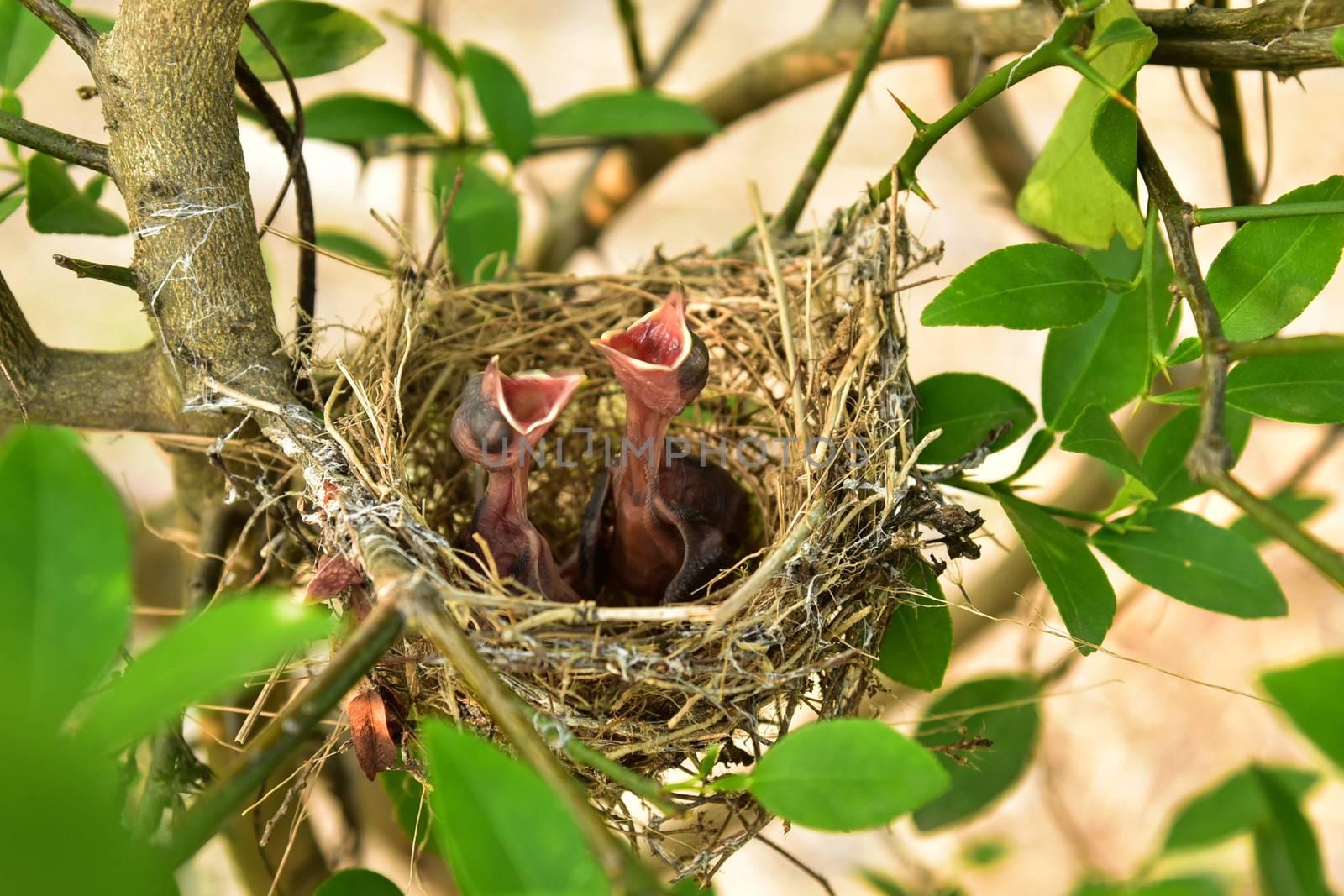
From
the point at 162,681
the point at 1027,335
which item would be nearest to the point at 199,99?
the point at 162,681

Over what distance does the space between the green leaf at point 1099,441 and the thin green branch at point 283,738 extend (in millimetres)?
393

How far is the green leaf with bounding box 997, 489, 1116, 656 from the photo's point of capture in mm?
713

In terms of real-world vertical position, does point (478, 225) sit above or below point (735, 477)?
above

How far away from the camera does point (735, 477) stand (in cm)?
116

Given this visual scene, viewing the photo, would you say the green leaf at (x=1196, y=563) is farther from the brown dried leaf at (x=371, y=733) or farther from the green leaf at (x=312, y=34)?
the green leaf at (x=312, y=34)

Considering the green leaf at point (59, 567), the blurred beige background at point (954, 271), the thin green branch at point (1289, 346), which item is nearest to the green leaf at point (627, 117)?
the thin green branch at point (1289, 346)

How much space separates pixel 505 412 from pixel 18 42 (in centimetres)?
45

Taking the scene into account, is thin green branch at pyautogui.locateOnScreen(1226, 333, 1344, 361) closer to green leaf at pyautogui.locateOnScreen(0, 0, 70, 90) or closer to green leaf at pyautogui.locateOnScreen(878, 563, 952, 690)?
green leaf at pyautogui.locateOnScreen(878, 563, 952, 690)

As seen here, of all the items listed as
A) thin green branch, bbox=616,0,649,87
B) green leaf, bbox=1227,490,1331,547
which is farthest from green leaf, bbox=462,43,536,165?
green leaf, bbox=1227,490,1331,547

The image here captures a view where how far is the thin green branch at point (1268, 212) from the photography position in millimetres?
587

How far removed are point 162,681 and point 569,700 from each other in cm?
40

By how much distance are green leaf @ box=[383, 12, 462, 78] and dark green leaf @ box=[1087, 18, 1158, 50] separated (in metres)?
0.74

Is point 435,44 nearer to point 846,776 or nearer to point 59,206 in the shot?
point 59,206

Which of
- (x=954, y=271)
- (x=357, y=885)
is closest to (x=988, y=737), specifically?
(x=357, y=885)
